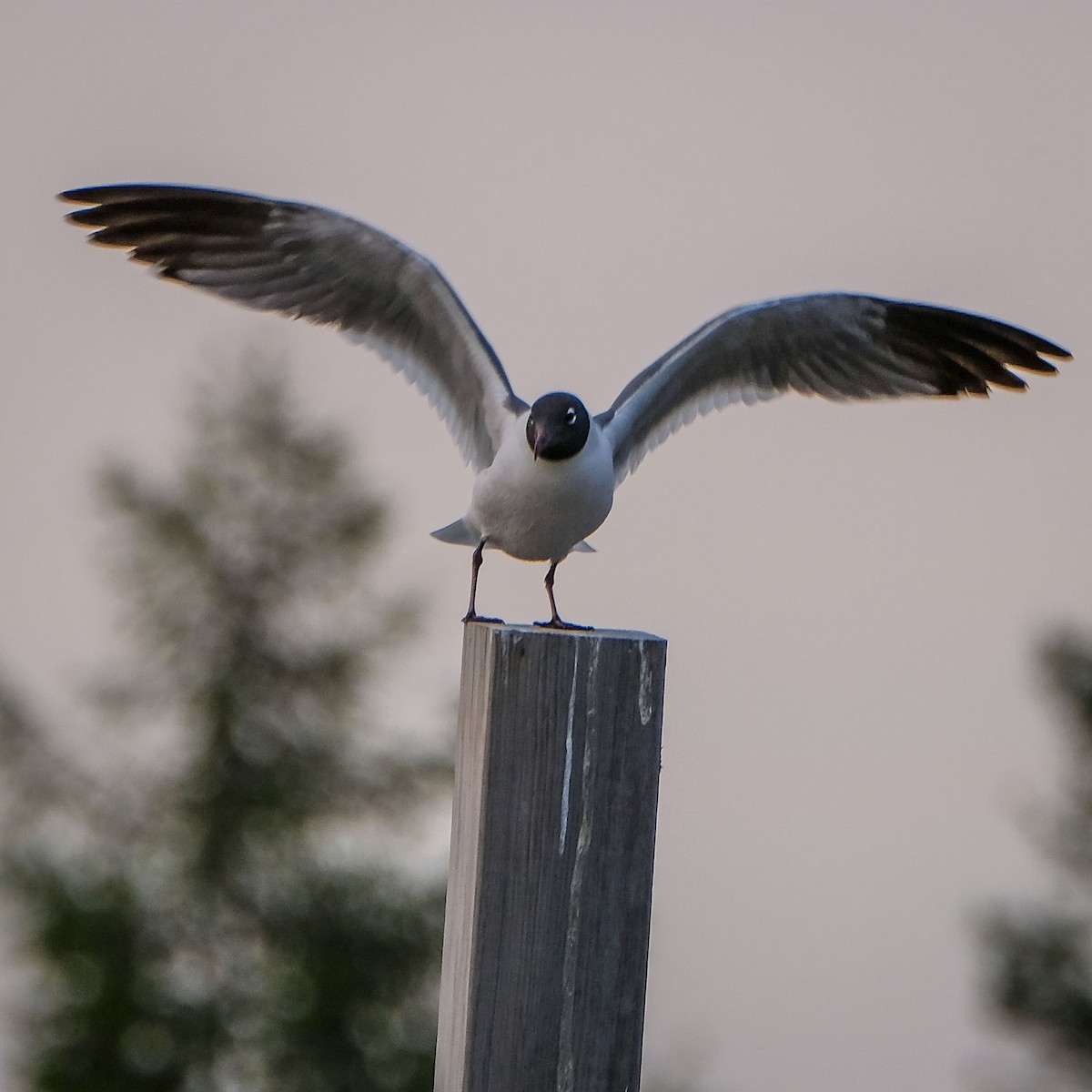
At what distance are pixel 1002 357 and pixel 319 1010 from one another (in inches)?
289

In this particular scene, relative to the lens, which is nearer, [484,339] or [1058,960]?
[484,339]

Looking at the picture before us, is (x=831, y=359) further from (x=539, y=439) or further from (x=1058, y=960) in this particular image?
(x=1058, y=960)

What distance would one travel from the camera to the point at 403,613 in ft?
39.2

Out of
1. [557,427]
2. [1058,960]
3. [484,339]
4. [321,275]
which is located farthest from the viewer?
[1058,960]

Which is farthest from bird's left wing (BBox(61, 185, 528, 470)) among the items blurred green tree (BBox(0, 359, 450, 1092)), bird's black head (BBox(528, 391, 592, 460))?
blurred green tree (BBox(0, 359, 450, 1092))

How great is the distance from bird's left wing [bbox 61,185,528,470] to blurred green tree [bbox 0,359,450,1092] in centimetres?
686

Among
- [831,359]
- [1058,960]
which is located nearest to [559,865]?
[831,359]

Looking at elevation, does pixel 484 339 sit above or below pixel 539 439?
above

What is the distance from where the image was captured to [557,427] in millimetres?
3799

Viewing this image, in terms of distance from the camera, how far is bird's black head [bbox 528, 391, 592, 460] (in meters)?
3.80

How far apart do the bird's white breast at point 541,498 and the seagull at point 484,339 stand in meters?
0.01

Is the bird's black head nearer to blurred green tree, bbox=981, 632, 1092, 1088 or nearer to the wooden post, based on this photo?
the wooden post

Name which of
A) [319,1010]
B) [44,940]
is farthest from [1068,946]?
[44,940]

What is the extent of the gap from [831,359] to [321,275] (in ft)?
5.21
